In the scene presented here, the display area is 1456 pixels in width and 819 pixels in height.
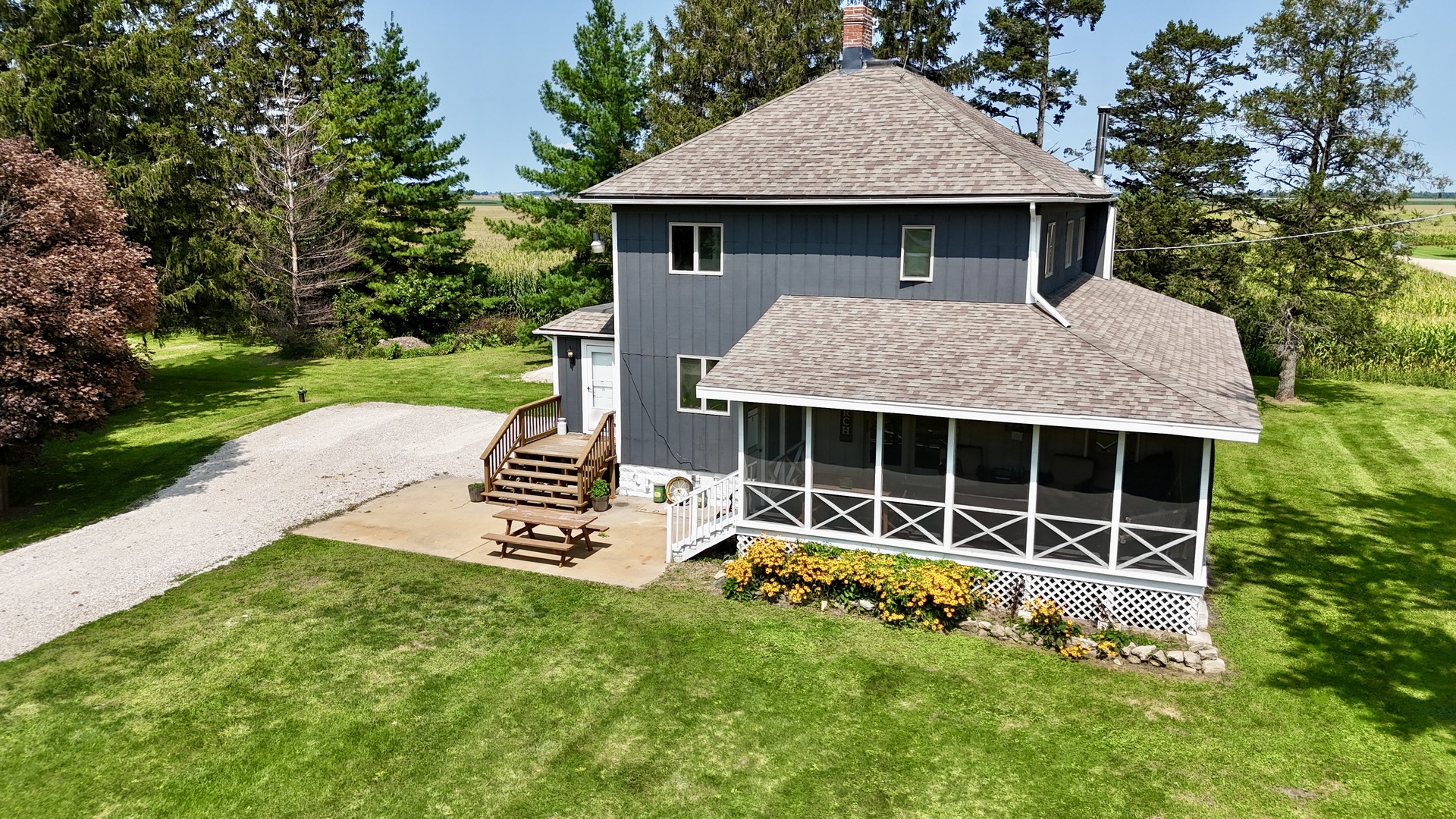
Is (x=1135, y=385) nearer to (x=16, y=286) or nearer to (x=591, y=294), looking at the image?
(x=16, y=286)

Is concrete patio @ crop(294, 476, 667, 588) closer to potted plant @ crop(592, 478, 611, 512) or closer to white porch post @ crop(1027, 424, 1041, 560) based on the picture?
potted plant @ crop(592, 478, 611, 512)

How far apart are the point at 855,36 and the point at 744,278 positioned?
6975mm

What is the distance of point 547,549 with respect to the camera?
15.5 m

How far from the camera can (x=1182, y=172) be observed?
2934 centimetres

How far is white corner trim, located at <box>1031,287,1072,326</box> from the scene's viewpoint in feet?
48.6

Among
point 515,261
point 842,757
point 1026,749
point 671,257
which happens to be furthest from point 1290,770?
point 515,261

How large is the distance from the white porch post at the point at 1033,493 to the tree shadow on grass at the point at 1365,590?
3.36 metres

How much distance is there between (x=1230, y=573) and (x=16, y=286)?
21.1 meters

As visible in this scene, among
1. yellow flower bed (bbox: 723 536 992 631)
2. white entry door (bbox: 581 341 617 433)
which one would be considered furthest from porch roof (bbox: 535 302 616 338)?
yellow flower bed (bbox: 723 536 992 631)

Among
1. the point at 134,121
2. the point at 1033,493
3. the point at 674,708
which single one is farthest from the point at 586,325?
the point at 134,121

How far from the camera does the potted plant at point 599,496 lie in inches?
721

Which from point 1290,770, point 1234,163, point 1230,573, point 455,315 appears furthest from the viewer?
point 455,315

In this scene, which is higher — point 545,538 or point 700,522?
point 700,522

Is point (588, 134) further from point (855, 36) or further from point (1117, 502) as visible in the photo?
point (1117, 502)
